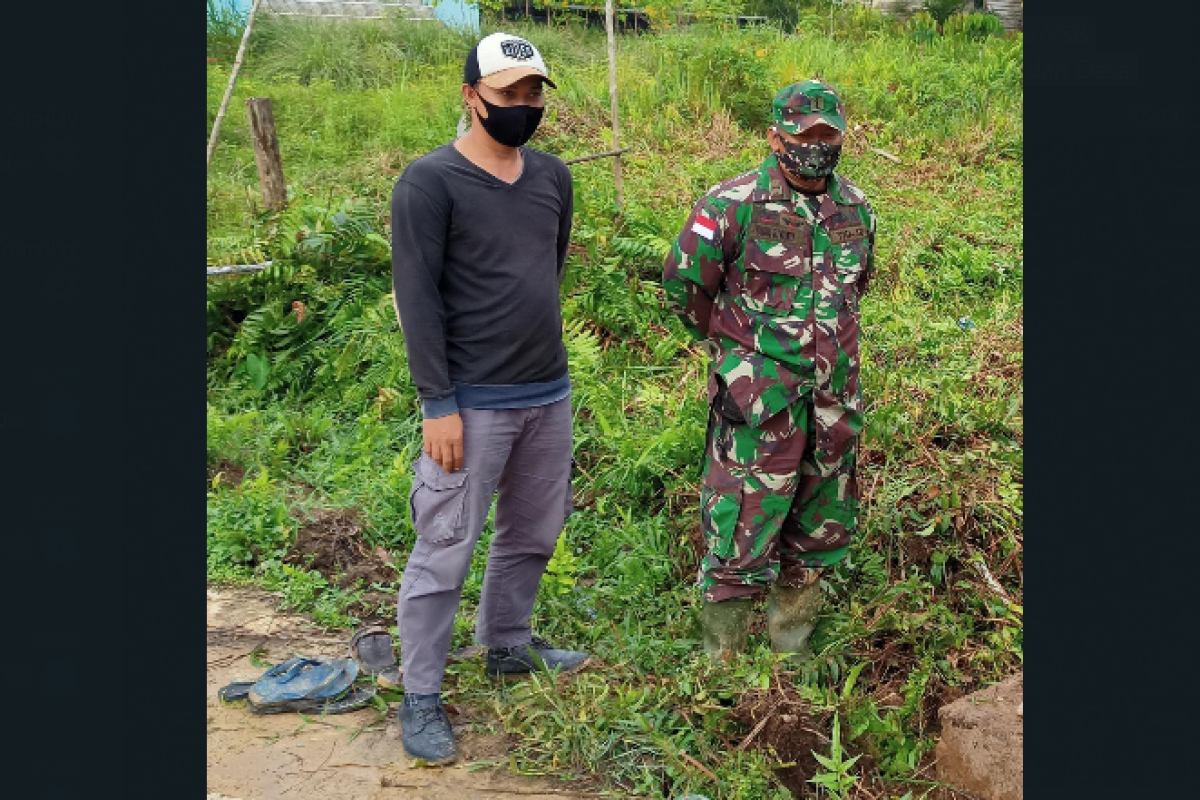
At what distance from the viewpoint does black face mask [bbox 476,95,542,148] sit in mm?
3109

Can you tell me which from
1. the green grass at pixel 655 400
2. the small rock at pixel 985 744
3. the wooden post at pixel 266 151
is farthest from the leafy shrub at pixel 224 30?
the small rock at pixel 985 744

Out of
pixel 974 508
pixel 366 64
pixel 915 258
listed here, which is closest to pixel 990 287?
pixel 915 258

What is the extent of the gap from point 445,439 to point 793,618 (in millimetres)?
1500

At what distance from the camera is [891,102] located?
31.0ft

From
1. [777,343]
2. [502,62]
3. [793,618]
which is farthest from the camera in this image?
[793,618]

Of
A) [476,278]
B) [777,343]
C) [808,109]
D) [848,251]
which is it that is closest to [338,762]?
[476,278]

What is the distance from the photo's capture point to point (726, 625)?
3.66 m

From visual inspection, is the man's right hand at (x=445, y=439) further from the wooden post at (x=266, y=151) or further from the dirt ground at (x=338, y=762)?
the wooden post at (x=266, y=151)

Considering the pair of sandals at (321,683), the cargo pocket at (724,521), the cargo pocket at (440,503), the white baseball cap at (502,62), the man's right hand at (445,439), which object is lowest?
the pair of sandals at (321,683)

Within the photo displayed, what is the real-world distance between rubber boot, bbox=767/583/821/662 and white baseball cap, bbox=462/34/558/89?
1943mm

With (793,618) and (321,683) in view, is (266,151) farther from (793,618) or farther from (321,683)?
(793,618)

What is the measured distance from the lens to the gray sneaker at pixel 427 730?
3.28m

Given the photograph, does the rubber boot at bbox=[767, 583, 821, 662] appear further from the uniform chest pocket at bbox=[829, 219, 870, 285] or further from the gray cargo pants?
the uniform chest pocket at bbox=[829, 219, 870, 285]

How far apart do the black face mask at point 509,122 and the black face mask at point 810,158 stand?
0.81 m
